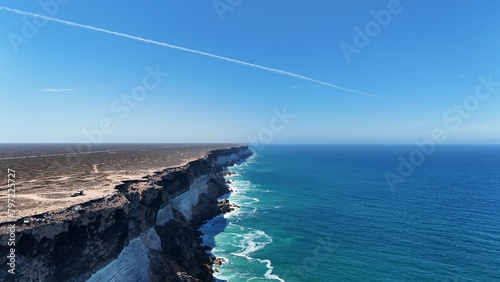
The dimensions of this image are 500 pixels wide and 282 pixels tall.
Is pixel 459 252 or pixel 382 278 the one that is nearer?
pixel 382 278

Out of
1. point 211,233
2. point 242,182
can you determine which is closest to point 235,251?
point 211,233

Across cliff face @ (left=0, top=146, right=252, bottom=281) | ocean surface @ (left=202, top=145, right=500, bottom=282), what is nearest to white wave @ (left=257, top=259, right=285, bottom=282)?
ocean surface @ (left=202, top=145, right=500, bottom=282)

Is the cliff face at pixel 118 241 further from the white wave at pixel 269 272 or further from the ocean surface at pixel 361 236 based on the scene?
the white wave at pixel 269 272

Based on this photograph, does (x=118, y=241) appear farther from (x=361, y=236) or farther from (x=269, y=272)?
(x=361, y=236)

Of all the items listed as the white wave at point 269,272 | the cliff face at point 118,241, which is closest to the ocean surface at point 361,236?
the white wave at point 269,272

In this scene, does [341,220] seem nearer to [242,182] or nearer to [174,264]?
[174,264]

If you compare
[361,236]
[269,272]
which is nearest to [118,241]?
[269,272]

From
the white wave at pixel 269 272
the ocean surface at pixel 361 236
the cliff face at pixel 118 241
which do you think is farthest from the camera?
the ocean surface at pixel 361 236

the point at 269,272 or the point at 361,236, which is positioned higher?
the point at 361,236

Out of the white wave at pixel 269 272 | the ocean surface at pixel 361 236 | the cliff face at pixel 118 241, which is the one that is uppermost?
the cliff face at pixel 118 241
